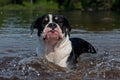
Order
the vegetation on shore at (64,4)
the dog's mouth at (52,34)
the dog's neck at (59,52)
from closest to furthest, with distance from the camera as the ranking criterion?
the dog's mouth at (52,34) → the dog's neck at (59,52) → the vegetation on shore at (64,4)

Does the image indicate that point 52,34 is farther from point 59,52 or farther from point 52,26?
point 59,52

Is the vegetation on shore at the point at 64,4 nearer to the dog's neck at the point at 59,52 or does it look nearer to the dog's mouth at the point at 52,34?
the dog's neck at the point at 59,52

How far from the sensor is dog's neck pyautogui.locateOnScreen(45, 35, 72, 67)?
841cm

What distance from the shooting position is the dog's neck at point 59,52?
8.41 meters

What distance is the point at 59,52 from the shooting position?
8.51m

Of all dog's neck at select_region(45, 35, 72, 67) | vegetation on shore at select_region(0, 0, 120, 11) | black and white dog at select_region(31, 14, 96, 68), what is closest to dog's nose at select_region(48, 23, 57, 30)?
black and white dog at select_region(31, 14, 96, 68)

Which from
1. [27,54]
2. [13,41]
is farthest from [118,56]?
[13,41]

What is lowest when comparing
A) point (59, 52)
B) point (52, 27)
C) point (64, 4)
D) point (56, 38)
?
point (64, 4)

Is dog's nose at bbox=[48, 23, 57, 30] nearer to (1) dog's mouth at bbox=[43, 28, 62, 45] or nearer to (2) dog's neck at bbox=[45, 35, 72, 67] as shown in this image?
(1) dog's mouth at bbox=[43, 28, 62, 45]

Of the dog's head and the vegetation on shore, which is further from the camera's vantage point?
the vegetation on shore

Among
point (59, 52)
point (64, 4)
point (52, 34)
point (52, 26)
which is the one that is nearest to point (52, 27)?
point (52, 26)

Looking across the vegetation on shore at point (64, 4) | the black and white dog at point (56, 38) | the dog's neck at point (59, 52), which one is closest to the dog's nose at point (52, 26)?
the black and white dog at point (56, 38)

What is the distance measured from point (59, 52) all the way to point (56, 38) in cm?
57

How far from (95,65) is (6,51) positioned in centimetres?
300
